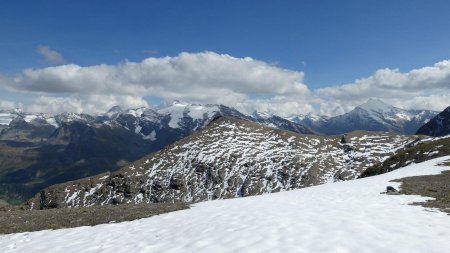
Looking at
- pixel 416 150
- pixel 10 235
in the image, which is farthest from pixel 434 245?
pixel 416 150

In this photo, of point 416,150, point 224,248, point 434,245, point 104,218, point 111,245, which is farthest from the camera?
point 416,150

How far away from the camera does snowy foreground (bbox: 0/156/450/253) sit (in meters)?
13.6

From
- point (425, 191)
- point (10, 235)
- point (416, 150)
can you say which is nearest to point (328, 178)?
point (416, 150)

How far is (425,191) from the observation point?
29.7m

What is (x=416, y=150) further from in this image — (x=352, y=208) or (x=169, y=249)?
(x=169, y=249)

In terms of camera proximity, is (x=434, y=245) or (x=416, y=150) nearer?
(x=434, y=245)

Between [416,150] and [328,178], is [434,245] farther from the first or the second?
[328,178]

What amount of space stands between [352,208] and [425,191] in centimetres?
1168

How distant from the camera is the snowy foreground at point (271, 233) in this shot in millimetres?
13574

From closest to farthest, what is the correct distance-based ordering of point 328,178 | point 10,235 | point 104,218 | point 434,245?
point 434,245
point 10,235
point 104,218
point 328,178

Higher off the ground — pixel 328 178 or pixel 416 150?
pixel 416 150

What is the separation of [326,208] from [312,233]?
309 inches

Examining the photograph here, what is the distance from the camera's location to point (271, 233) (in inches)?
617

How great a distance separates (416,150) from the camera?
87312mm
